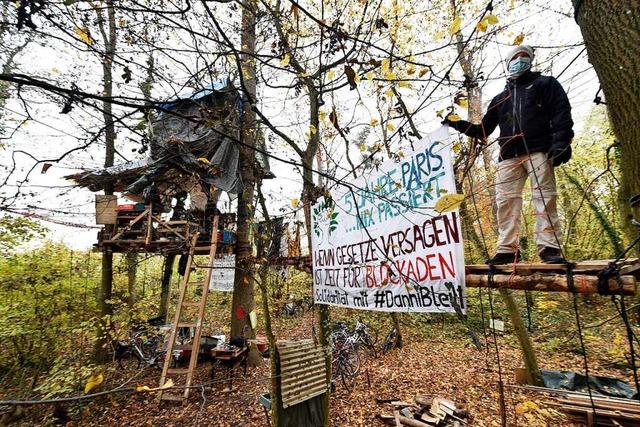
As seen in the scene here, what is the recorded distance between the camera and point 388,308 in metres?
3.11

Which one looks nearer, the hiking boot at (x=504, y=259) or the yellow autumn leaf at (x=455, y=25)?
the yellow autumn leaf at (x=455, y=25)

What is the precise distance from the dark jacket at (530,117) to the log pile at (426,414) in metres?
4.73

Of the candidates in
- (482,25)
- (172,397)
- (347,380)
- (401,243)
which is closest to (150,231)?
(172,397)

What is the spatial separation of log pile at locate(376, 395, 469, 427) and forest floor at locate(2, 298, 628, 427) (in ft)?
0.64

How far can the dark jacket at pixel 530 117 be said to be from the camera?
97.9 inches

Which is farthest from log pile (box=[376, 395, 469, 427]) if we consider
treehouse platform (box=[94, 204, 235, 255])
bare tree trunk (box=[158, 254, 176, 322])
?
bare tree trunk (box=[158, 254, 176, 322])

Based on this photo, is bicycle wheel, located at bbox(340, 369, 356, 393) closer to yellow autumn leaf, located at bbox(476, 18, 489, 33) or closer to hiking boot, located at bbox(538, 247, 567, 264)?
hiking boot, located at bbox(538, 247, 567, 264)

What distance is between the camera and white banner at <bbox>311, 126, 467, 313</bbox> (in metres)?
2.48

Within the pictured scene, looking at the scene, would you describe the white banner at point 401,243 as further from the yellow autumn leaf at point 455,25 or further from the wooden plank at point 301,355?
the yellow autumn leaf at point 455,25

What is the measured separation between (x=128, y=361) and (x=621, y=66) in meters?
12.3

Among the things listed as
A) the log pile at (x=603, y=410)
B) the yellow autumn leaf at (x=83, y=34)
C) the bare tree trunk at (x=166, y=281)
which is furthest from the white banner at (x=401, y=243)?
the bare tree trunk at (x=166, y=281)

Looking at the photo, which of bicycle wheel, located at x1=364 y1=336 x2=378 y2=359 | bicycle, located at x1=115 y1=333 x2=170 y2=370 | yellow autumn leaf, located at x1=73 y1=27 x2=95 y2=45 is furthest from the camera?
bicycle wheel, located at x1=364 y1=336 x2=378 y2=359

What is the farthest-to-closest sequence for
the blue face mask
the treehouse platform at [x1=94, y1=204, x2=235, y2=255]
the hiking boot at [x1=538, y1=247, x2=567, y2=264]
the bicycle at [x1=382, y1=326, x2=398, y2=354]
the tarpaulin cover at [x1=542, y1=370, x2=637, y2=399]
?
the bicycle at [x1=382, y1=326, x2=398, y2=354], the treehouse platform at [x1=94, y1=204, x2=235, y2=255], the tarpaulin cover at [x1=542, y1=370, x2=637, y2=399], the blue face mask, the hiking boot at [x1=538, y1=247, x2=567, y2=264]

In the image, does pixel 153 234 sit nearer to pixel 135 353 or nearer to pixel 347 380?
pixel 135 353
